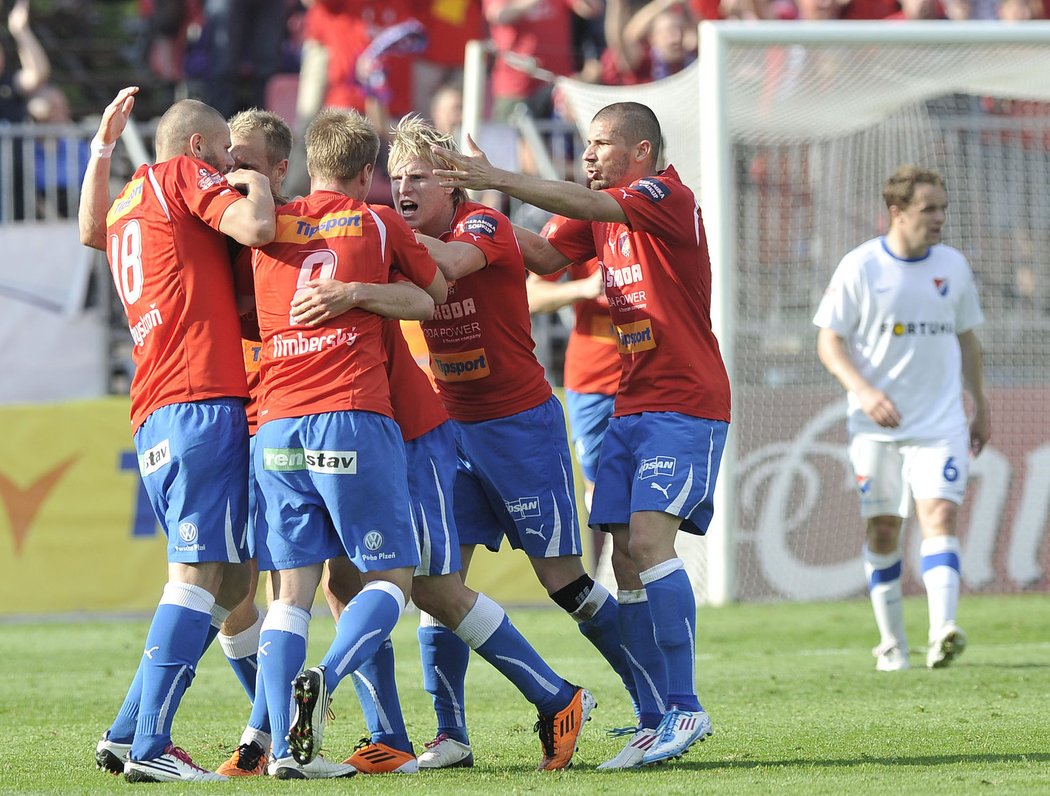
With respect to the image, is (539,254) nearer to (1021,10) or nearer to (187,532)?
(187,532)

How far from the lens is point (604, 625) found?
604cm

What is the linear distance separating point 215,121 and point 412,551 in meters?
1.76

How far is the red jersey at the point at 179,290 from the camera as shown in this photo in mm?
5344

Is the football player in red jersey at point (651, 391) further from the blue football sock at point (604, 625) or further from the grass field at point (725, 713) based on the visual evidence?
the grass field at point (725, 713)

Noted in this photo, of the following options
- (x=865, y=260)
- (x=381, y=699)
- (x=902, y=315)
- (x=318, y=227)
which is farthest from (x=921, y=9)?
(x=381, y=699)

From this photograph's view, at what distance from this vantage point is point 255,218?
16.9 feet

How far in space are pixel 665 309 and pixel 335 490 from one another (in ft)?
5.06

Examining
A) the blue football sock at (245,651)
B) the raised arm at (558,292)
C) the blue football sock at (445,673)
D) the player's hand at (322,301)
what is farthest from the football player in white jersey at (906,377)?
the player's hand at (322,301)

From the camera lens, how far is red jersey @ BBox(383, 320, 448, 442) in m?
5.58

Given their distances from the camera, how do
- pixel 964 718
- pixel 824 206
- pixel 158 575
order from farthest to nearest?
pixel 824 206, pixel 158 575, pixel 964 718

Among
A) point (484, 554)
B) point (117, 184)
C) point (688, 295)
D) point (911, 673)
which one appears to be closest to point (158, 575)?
point (484, 554)

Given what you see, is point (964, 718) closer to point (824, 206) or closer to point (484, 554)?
point (484, 554)

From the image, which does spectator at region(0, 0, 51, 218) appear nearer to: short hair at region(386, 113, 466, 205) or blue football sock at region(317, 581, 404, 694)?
short hair at region(386, 113, 466, 205)

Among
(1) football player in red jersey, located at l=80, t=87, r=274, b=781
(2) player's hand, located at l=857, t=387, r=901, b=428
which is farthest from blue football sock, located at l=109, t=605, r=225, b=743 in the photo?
(2) player's hand, located at l=857, t=387, r=901, b=428
